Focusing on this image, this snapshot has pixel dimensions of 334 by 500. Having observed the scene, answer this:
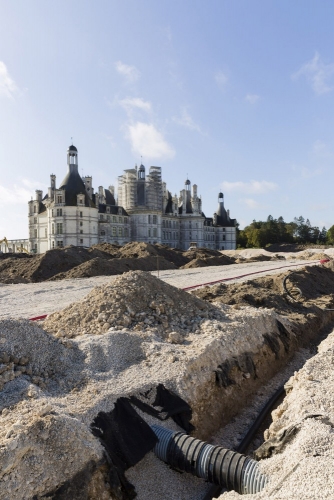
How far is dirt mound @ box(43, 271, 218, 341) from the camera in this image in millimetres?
8664

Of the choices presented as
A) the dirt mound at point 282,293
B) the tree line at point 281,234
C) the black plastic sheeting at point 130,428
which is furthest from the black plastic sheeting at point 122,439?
the tree line at point 281,234

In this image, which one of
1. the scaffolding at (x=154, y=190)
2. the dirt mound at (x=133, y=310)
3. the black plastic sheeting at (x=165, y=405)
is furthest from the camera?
the scaffolding at (x=154, y=190)

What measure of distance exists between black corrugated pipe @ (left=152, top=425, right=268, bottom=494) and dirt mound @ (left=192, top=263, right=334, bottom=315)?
766 cm

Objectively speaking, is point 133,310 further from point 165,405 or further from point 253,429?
point 253,429

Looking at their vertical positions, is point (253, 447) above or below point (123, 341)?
below

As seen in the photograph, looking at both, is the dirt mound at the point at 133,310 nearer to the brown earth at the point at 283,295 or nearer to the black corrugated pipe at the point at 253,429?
the black corrugated pipe at the point at 253,429

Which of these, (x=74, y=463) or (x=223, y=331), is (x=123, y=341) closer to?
(x=223, y=331)

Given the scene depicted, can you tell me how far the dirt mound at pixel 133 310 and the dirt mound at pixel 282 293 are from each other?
3361mm

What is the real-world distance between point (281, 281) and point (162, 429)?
520 inches

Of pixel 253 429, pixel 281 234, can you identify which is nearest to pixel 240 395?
pixel 253 429

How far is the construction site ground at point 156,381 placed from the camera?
14.0ft

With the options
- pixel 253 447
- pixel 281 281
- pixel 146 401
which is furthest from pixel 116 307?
pixel 281 281

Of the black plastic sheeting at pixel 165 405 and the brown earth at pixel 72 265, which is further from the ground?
the brown earth at pixel 72 265

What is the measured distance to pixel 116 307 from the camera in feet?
30.0
